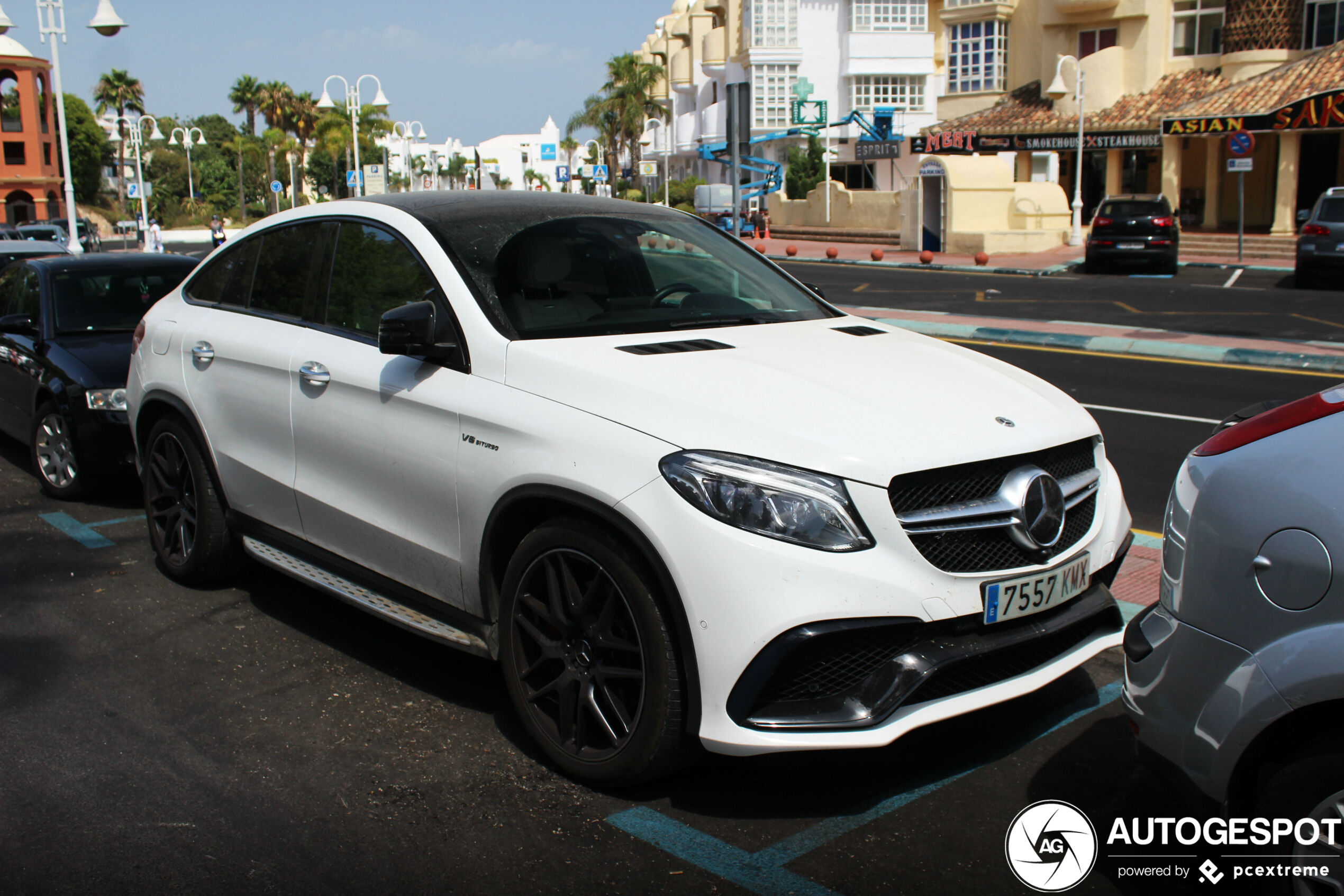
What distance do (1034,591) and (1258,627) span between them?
89 cm

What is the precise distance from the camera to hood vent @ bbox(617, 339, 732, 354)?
12.6 ft

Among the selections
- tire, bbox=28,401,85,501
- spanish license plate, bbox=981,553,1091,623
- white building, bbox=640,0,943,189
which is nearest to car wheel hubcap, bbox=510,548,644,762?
spanish license plate, bbox=981,553,1091,623

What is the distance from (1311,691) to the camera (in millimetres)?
2371

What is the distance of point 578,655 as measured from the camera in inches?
140

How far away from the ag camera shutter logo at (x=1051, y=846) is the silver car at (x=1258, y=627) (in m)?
0.52

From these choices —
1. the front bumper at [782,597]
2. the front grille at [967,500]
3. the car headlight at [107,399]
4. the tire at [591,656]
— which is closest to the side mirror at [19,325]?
the car headlight at [107,399]

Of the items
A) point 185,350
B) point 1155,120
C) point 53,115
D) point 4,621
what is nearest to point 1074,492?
point 185,350

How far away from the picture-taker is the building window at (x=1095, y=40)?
1718 inches

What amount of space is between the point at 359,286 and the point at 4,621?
230 cm

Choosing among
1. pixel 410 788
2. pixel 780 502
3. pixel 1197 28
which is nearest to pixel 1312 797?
pixel 780 502

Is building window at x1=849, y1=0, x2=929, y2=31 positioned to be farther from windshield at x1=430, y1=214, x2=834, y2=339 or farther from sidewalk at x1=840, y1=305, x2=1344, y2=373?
windshield at x1=430, y1=214, x2=834, y2=339

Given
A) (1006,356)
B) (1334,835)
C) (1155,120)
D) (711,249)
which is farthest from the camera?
(1155,120)

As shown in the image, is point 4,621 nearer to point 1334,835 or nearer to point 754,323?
point 754,323

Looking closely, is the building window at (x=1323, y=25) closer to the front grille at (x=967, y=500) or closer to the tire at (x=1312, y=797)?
the front grille at (x=967, y=500)
